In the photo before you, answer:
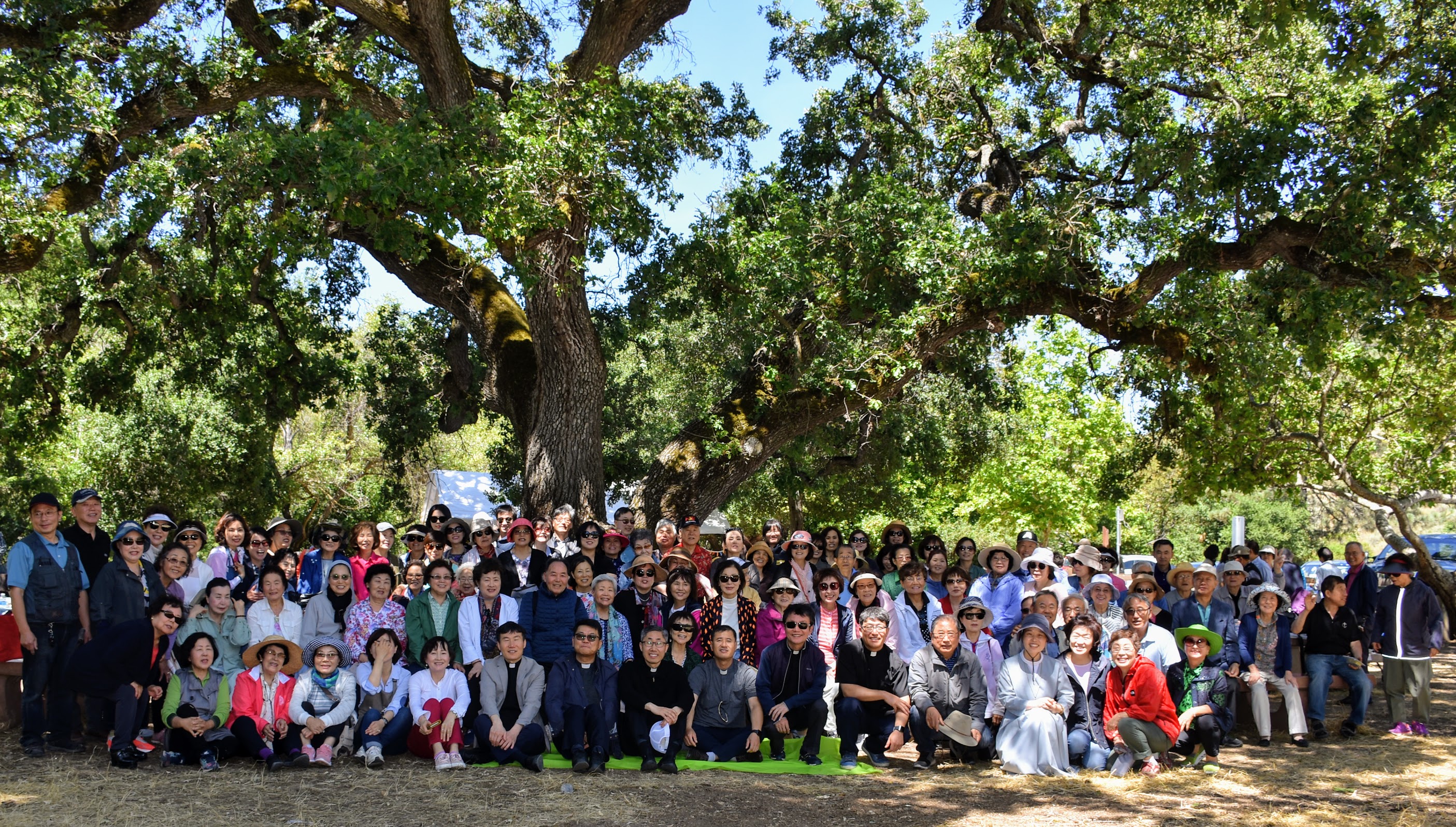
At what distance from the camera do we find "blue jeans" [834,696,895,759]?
745cm

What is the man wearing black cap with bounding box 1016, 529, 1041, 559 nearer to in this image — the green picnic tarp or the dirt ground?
the dirt ground

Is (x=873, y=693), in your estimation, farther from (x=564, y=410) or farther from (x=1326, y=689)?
(x=564, y=410)

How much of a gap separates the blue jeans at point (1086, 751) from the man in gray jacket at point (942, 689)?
0.60 m

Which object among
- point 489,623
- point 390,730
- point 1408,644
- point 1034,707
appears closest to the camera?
point 390,730

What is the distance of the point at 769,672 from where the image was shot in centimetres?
777

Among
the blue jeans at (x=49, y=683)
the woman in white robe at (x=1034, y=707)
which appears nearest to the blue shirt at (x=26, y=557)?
the blue jeans at (x=49, y=683)

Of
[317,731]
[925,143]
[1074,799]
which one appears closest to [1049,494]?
[925,143]

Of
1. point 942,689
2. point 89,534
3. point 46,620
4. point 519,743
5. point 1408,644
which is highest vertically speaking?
point 89,534

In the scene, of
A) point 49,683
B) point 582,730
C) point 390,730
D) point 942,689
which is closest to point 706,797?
point 582,730

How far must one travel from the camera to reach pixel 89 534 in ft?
24.4

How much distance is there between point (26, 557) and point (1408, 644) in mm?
10466

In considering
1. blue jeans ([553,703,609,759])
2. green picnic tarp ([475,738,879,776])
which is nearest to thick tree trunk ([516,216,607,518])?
blue jeans ([553,703,609,759])

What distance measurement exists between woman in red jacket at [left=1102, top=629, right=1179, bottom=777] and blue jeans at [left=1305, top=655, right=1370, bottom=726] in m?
2.16

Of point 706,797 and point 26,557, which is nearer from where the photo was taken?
point 706,797
